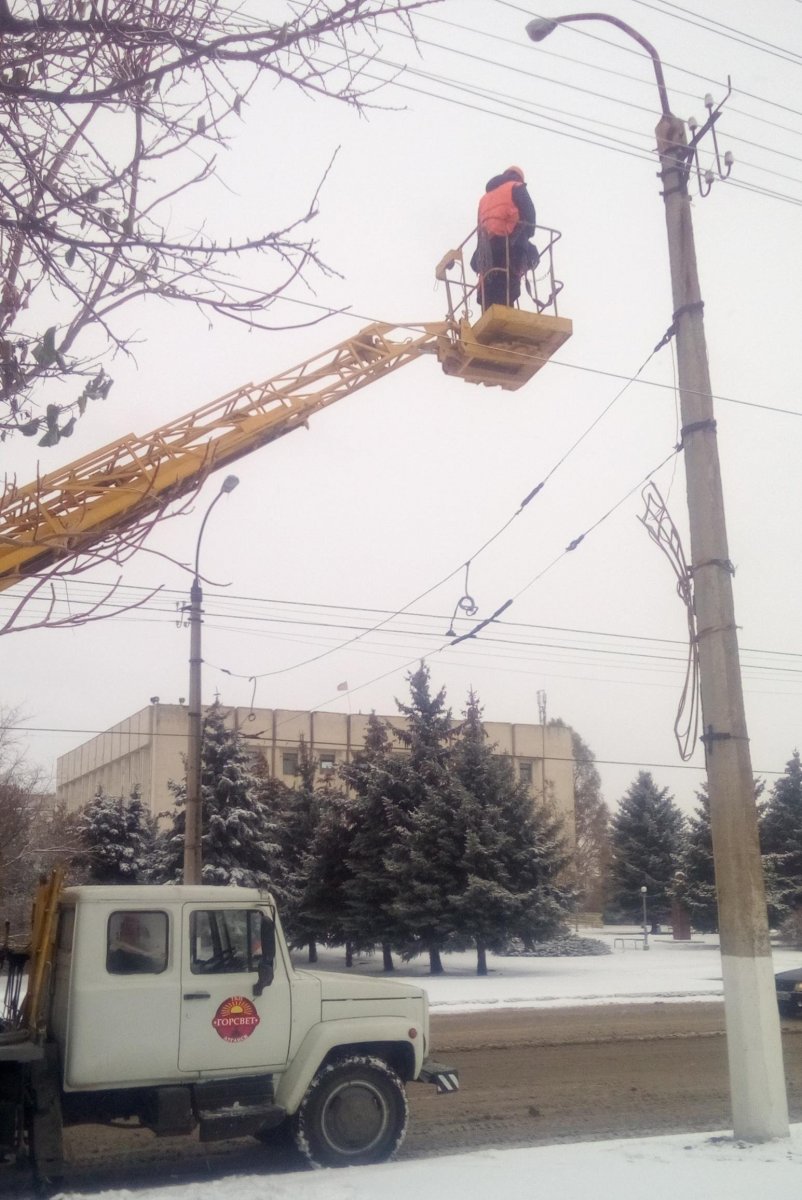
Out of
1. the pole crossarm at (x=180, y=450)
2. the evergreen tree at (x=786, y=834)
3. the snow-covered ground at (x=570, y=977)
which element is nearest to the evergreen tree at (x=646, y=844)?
the evergreen tree at (x=786, y=834)

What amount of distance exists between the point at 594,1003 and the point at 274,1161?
15225 millimetres

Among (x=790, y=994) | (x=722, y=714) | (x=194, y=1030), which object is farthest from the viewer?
(x=790, y=994)

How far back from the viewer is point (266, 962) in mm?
7953

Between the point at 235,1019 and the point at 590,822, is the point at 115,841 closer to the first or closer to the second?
the point at 235,1019

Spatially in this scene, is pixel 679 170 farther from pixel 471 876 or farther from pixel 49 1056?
pixel 471 876

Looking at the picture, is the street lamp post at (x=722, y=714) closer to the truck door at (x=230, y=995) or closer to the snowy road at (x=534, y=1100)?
the snowy road at (x=534, y=1100)

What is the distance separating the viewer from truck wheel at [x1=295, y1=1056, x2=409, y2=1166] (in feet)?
25.7

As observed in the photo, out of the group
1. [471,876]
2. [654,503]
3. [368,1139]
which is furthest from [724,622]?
[471,876]

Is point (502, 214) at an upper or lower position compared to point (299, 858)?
upper

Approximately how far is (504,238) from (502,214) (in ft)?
0.77

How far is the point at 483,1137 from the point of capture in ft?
29.6

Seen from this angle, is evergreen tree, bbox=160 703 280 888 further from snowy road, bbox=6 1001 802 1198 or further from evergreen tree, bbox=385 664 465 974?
snowy road, bbox=6 1001 802 1198

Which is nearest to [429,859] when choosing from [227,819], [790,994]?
[227,819]

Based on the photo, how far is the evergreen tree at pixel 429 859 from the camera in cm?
3027
